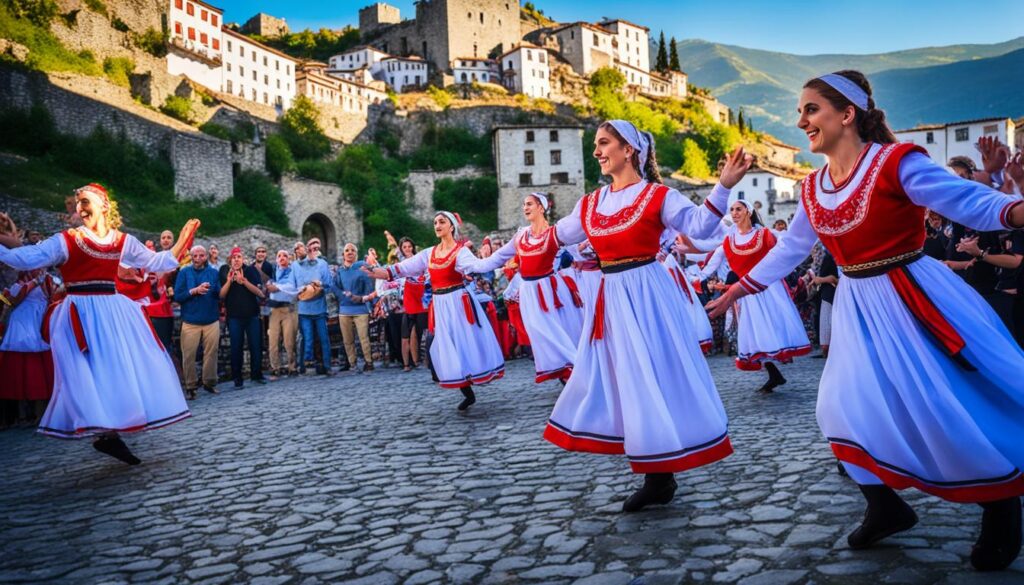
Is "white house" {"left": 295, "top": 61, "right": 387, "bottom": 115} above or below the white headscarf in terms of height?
above

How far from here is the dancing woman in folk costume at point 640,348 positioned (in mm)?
4008

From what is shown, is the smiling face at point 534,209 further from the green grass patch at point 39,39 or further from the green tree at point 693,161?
the green tree at point 693,161

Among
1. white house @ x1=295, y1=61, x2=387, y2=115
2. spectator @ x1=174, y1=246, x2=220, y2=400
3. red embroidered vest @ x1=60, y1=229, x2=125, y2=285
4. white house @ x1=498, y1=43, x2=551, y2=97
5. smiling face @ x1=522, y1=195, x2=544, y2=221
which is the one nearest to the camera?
red embroidered vest @ x1=60, y1=229, x2=125, y2=285

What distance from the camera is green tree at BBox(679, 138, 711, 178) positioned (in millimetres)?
75875

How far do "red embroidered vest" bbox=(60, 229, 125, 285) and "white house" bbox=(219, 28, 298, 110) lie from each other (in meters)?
61.0

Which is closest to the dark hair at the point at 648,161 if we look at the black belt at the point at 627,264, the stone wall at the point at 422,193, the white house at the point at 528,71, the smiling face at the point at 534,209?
the black belt at the point at 627,264

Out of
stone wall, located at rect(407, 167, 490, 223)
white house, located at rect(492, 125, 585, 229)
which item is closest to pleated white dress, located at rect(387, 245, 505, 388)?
stone wall, located at rect(407, 167, 490, 223)

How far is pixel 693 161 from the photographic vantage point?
77250 millimetres

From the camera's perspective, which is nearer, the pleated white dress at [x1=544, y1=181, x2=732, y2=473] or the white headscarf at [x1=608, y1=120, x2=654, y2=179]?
the pleated white dress at [x1=544, y1=181, x2=732, y2=473]

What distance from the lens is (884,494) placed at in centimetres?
313

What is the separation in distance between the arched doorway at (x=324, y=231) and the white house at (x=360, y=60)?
120 feet

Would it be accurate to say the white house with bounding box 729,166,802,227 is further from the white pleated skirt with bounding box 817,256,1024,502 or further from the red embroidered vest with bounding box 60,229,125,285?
the white pleated skirt with bounding box 817,256,1024,502

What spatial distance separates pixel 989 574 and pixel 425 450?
13.6 ft

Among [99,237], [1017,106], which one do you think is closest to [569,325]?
[99,237]
